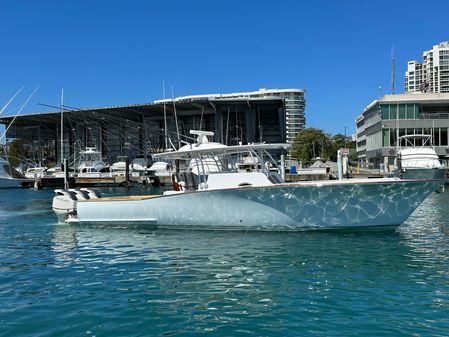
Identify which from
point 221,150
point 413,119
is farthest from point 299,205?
point 413,119

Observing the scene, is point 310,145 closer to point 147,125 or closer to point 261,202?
point 147,125

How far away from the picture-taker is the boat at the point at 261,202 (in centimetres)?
1429

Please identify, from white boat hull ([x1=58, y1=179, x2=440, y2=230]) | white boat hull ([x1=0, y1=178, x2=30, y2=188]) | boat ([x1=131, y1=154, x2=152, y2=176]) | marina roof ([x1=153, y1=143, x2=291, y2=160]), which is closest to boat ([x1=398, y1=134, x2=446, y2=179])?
marina roof ([x1=153, y1=143, x2=291, y2=160])

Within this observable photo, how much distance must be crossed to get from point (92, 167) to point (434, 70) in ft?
455

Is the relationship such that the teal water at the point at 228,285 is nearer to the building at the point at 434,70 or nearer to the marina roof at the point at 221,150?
the marina roof at the point at 221,150

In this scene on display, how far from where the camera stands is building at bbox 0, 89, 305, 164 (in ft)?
288

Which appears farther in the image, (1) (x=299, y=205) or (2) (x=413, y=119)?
(2) (x=413, y=119)

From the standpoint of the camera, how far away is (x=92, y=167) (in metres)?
74.1

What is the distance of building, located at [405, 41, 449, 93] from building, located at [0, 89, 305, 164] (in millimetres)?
87815

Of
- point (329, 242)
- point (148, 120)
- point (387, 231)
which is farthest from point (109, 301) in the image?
point (148, 120)

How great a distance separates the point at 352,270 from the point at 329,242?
346cm

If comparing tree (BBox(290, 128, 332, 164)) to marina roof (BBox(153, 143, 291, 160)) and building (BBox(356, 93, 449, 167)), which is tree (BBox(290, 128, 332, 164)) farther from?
marina roof (BBox(153, 143, 291, 160))

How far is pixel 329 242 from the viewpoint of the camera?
1341 centimetres

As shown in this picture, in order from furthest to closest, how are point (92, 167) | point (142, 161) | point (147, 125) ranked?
point (147, 125) → point (142, 161) → point (92, 167)
